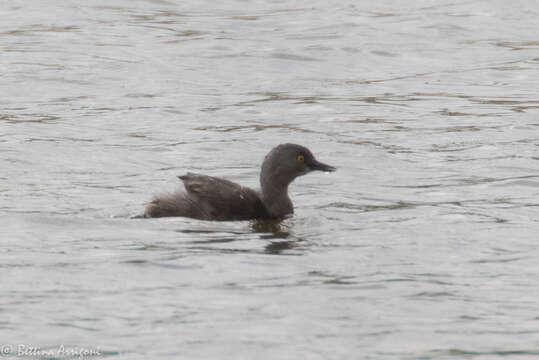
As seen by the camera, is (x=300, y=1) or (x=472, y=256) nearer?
(x=472, y=256)

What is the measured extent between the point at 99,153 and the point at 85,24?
1294cm

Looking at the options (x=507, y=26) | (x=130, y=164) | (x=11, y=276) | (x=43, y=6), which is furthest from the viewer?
(x=43, y=6)

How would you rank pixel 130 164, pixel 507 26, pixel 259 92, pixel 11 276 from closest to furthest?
pixel 11 276
pixel 130 164
pixel 259 92
pixel 507 26

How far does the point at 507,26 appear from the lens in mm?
29328

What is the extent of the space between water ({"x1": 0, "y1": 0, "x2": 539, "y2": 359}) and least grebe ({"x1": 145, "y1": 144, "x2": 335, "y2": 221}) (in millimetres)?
165

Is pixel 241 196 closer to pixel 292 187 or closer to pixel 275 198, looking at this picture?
pixel 275 198

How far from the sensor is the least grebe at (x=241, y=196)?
1315cm

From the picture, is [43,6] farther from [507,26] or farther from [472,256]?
[472,256]

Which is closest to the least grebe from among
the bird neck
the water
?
the bird neck

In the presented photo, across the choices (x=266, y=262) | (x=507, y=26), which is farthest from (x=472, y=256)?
(x=507, y=26)

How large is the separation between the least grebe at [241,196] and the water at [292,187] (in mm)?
165

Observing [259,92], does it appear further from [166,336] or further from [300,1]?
[166,336]

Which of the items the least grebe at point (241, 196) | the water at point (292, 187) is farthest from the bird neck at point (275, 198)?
the water at point (292, 187)

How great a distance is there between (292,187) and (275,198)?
7.22 ft
